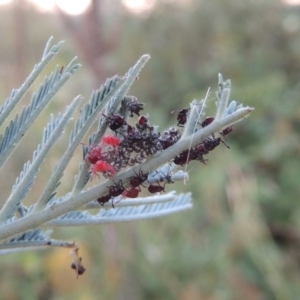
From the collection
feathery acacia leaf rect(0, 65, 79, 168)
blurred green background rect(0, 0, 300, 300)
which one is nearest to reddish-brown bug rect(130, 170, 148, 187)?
feathery acacia leaf rect(0, 65, 79, 168)

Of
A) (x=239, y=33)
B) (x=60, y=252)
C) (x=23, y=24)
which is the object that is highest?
(x=23, y=24)

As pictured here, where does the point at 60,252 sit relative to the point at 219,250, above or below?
above

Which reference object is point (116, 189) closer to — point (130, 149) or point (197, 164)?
point (130, 149)

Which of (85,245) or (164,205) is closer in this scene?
(164,205)

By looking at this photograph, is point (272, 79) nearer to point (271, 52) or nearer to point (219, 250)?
point (271, 52)

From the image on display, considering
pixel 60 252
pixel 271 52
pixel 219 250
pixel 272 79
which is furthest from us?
pixel 271 52

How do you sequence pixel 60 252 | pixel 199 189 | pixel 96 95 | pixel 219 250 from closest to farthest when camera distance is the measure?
pixel 96 95, pixel 60 252, pixel 219 250, pixel 199 189

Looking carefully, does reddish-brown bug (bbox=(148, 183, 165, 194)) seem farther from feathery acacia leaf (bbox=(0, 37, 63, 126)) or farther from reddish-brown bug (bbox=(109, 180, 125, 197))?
feathery acacia leaf (bbox=(0, 37, 63, 126))

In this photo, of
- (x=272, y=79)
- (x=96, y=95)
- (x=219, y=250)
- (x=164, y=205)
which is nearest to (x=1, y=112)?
(x=96, y=95)

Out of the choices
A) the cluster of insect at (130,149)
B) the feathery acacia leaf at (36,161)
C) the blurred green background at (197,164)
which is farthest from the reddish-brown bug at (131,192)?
the blurred green background at (197,164)
